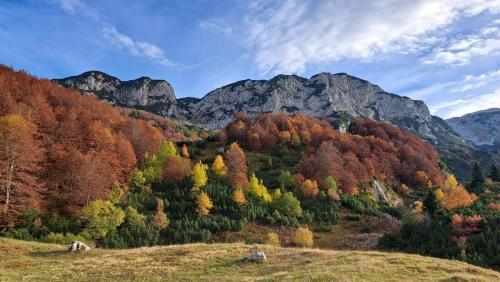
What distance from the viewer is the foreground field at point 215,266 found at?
23.6m

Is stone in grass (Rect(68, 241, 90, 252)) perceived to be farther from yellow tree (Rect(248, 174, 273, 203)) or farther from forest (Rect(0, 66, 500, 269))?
yellow tree (Rect(248, 174, 273, 203))

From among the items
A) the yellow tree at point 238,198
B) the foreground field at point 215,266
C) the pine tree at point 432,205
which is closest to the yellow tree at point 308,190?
the yellow tree at point 238,198

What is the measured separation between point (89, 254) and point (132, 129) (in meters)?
79.6

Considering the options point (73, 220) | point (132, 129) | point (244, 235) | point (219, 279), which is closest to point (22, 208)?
point (73, 220)

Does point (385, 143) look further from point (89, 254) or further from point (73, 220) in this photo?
point (89, 254)

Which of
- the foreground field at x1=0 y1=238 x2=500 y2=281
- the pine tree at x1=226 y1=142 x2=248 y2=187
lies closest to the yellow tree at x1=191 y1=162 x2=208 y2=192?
the pine tree at x1=226 y1=142 x2=248 y2=187

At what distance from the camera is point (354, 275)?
2284 centimetres

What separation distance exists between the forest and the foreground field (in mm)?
19638

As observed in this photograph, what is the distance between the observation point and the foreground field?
23.6 metres

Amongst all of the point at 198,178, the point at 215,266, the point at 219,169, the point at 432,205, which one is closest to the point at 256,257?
the point at 215,266

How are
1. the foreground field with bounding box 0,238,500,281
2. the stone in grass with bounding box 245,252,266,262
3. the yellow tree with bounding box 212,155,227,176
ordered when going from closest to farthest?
1. the foreground field with bounding box 0,238,500,281
2. the stone in grass with bounding box 245,252,266,262
3. the yellow tree with bounding box 212,155,227,176

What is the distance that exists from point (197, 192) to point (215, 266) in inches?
2063

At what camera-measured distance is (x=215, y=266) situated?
2744 cm

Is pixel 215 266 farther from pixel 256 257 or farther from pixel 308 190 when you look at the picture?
pixel 308 190
